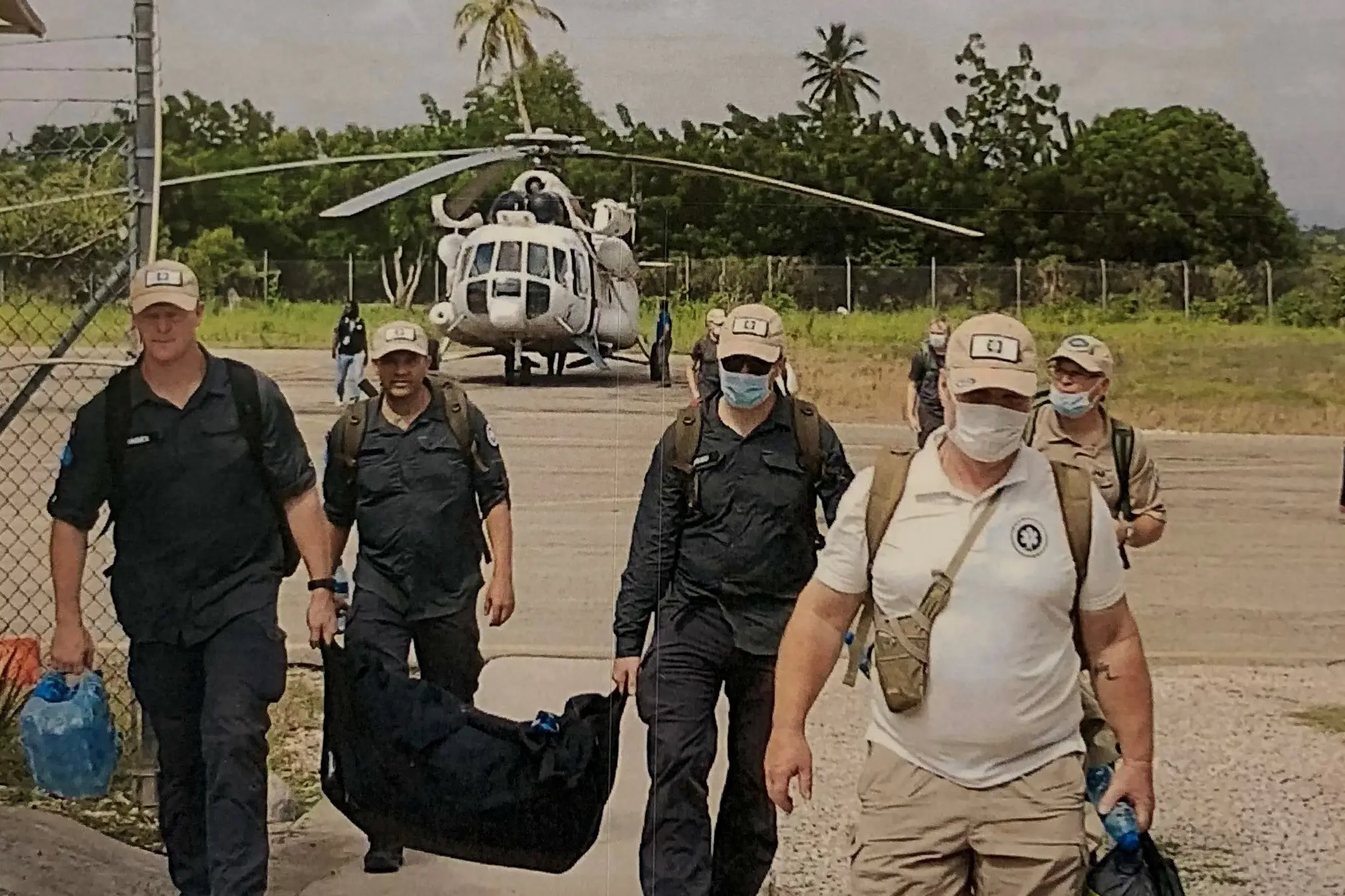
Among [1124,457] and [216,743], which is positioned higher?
[1124,457]

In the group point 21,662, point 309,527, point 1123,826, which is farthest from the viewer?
point 21,662

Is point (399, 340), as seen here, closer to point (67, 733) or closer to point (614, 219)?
point (614, 219)

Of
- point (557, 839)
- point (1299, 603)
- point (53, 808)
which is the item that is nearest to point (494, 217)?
point (557, 839)

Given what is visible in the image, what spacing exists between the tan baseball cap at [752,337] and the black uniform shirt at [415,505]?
0.69 meters

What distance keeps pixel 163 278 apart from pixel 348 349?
46 cm

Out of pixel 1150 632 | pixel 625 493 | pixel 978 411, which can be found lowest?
pixel 1150 632

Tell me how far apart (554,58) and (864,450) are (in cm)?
112

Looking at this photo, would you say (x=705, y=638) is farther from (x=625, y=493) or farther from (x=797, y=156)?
(x=797, y=156)

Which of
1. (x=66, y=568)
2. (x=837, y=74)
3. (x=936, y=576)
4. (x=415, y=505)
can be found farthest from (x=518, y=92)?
(x=936, y=576)

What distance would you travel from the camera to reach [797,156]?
13.1 ft

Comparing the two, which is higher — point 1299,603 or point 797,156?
point 797,156

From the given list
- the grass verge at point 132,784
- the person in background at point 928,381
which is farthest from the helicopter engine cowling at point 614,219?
the grass verge at point 132,784

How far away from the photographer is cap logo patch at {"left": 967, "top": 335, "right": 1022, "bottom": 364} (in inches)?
114

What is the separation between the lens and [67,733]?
3951 mm
